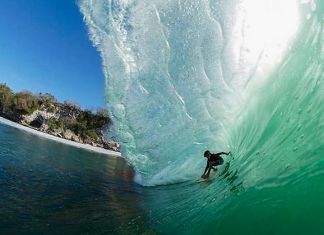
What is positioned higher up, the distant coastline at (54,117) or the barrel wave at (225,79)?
the distant coastline at (54,117)

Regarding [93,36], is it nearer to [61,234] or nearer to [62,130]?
[61,234]

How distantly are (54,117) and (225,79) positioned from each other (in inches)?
2566

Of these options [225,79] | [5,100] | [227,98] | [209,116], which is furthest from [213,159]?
[5,100]

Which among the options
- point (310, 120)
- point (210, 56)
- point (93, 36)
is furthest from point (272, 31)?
point (93, 36)

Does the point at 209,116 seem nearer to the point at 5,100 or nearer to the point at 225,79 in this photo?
the point at 225,79

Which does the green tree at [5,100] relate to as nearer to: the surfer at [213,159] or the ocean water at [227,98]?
the ocean water at [227,98]

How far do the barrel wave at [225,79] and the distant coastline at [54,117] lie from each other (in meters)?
51.5

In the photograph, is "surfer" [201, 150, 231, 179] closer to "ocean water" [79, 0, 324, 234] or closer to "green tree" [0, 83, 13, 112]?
"ocean water" [79, 0, 324, 234]

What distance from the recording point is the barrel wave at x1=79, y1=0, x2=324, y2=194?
5969 mm

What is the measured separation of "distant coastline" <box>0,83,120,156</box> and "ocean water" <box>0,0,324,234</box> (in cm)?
5130

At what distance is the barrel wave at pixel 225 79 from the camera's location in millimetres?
5969

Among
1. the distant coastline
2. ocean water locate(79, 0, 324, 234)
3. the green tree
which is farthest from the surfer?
the green tree

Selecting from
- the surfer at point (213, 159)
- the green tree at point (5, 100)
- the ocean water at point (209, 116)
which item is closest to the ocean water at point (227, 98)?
the ocean water at point (209, 116)

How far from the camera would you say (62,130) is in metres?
64.7
